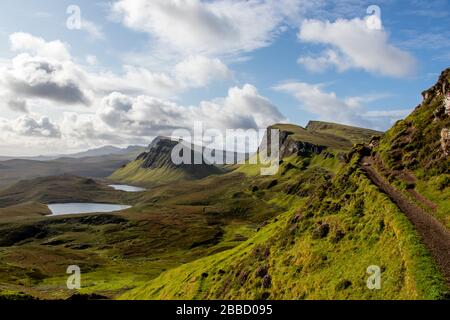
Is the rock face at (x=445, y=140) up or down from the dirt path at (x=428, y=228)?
up

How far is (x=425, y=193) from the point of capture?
165ft

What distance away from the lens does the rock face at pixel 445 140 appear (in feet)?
177

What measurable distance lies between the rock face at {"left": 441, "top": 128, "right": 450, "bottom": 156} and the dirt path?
29.4ft

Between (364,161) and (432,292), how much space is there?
43.3 m

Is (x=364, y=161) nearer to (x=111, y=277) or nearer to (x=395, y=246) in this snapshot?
(x=395, y=246)

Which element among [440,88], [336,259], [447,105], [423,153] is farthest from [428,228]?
[440,88]

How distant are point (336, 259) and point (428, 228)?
1088cm

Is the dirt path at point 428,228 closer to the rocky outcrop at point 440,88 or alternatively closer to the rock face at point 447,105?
the rock face at point 447,105

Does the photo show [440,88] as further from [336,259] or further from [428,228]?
[336,259]

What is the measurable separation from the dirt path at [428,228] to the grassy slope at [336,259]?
3.51ft

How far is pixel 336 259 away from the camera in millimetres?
46406

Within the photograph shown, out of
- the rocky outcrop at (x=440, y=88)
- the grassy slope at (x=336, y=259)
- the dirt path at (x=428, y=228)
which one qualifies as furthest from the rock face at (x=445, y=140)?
the rocky outcrop at (x=440, y=88)

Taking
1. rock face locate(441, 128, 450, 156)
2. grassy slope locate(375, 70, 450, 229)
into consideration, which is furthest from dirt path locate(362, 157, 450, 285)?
rock face locate(441, 128, 450, 156)

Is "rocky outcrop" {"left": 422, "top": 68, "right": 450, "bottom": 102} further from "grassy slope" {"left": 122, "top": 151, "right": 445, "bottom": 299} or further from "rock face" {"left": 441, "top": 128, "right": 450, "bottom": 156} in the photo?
"grassy slope" {"left": 122, "top": 151, "right": 445, "bottom": 299}
